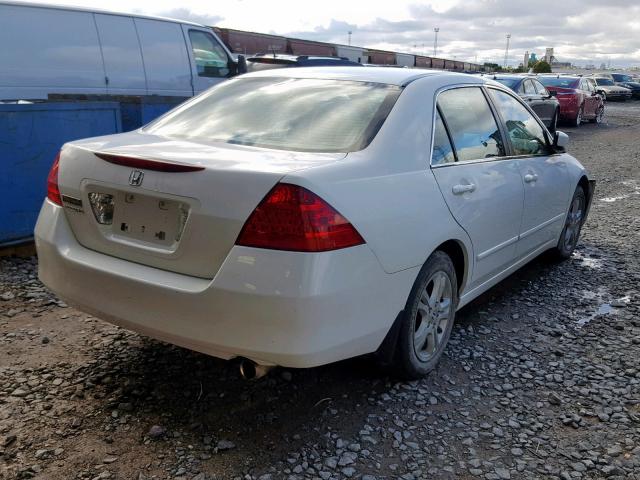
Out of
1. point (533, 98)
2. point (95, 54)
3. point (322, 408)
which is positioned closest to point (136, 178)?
point (322, 408)

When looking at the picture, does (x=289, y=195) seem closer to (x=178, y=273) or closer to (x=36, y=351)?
(x=178, y=273)

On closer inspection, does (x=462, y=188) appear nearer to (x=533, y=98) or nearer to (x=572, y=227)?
(x=572, y=227)

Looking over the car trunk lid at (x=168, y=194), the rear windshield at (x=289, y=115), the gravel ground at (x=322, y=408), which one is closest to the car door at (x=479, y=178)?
the rear windshield at (x=289, y=115)

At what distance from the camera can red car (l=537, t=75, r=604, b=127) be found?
1927cm

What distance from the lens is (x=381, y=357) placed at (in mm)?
3031

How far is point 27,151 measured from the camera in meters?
5.16

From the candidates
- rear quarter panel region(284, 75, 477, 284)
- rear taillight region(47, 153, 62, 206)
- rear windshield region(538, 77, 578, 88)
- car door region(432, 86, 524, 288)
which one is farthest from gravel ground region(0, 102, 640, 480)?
rear windshield region(538, 77, 578, 88)

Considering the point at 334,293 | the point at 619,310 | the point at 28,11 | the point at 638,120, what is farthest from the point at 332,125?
the point at 638,120

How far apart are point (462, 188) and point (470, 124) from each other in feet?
2.03

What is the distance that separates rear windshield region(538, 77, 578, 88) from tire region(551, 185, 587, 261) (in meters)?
15.2

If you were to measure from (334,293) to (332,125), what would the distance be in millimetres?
1003

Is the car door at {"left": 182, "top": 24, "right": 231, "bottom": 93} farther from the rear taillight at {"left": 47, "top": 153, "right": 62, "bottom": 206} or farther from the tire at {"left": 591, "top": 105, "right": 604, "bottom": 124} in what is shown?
the tire at {"left": 591, "top": 105, "right": 604, "bottom": 124}

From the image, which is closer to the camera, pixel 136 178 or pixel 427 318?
pixel 136 178

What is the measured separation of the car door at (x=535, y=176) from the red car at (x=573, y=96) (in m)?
15.6
